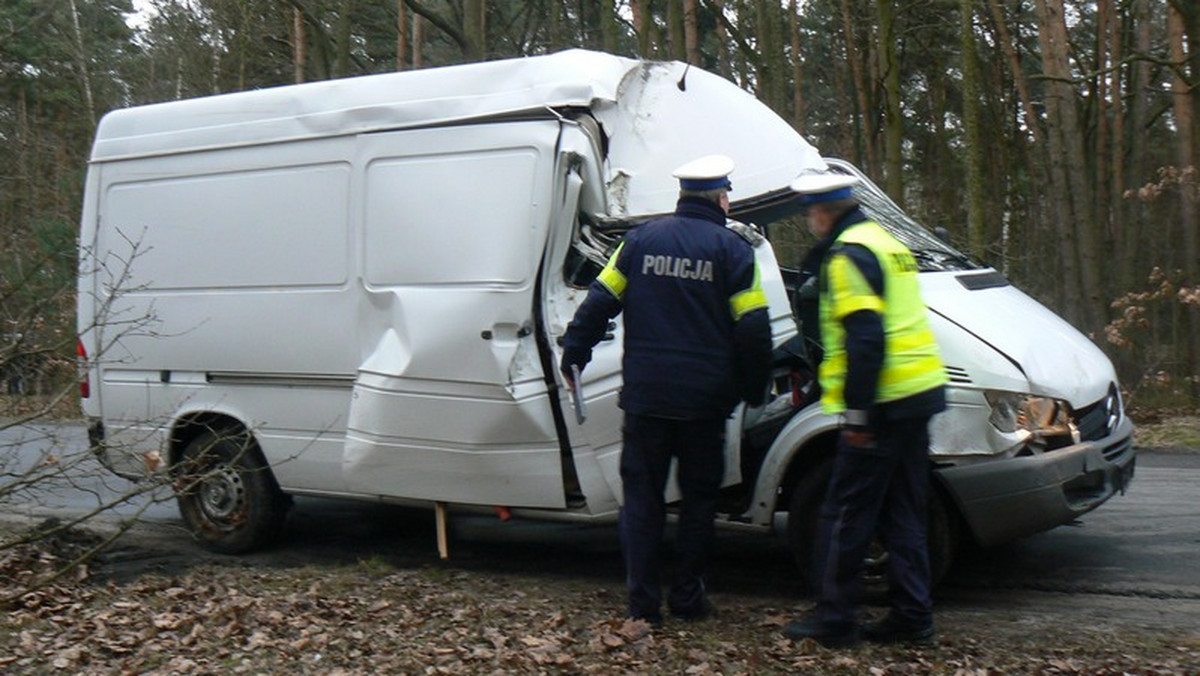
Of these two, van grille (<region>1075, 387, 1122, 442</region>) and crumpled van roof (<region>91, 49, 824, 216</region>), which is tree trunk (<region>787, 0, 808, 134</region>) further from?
van grille (<region>1075, 387, 1122, 442</region>)

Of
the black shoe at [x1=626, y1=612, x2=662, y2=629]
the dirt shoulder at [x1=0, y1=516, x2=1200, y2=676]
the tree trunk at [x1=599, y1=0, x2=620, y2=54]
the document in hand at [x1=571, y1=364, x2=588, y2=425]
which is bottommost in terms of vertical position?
the dirt shoulder at [x1=0, y1=516, x2=1200, y2=676]

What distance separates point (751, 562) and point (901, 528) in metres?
1.81

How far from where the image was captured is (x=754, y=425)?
6.26 m

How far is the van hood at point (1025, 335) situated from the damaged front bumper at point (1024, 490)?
11.4 inches

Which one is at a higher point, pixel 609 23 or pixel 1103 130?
pixel 609 23

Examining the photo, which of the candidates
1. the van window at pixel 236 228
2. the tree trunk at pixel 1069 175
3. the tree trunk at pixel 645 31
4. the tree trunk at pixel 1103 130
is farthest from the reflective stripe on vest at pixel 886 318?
the tree trunk at pixel 1103 130

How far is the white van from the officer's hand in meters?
0.63

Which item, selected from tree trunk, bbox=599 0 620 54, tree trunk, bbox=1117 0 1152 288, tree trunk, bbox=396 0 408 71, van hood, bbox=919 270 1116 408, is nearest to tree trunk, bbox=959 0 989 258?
tree trunk, bbox=599 0 620 54

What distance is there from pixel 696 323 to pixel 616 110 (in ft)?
5.11

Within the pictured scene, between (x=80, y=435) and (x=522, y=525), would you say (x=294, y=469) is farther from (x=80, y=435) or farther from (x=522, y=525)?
(x=80, y=435)

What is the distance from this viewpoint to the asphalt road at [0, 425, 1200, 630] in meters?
6.19

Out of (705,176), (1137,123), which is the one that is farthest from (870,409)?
(1137,123)

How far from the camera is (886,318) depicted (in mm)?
5199

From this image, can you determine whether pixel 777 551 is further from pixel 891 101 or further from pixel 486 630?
pixel 891 101
